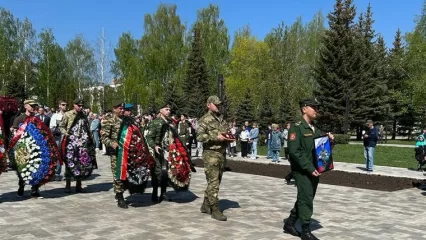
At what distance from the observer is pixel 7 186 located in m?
10.1

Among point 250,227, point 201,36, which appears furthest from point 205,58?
point 250,227

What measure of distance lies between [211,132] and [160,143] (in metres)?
1.60

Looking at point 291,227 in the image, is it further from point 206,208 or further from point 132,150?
point 132,150

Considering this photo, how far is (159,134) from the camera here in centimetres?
820

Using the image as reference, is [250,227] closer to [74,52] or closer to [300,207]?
[300,207]

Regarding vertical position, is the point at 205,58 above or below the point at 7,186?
above

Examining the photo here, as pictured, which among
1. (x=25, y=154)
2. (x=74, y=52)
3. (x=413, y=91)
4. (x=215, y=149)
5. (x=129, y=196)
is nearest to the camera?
(x=215, y=149)

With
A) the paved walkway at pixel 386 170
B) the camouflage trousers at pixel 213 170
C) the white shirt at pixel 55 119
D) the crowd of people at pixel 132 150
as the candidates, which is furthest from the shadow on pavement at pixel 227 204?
the paved walkway at pixel 386 170

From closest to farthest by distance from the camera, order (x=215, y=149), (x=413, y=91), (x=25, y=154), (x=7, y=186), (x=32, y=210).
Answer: (x=215, y=149), (x=32, y=210), (x=25, y=154), (x=7, y=186), (x=413, y=91)

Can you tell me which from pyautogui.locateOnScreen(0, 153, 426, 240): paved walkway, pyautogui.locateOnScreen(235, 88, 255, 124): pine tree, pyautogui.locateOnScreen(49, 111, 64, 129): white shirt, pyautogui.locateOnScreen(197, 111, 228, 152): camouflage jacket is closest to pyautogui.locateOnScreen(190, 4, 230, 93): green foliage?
pyautogui.locateOnScreen(235, 88, 255, 124): pine tree

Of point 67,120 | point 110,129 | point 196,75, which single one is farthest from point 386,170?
point 196,75

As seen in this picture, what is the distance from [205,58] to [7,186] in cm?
4032

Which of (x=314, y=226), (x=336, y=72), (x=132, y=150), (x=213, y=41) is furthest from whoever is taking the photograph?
(x=213, y=41)

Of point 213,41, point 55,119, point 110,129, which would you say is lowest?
point 110,129
